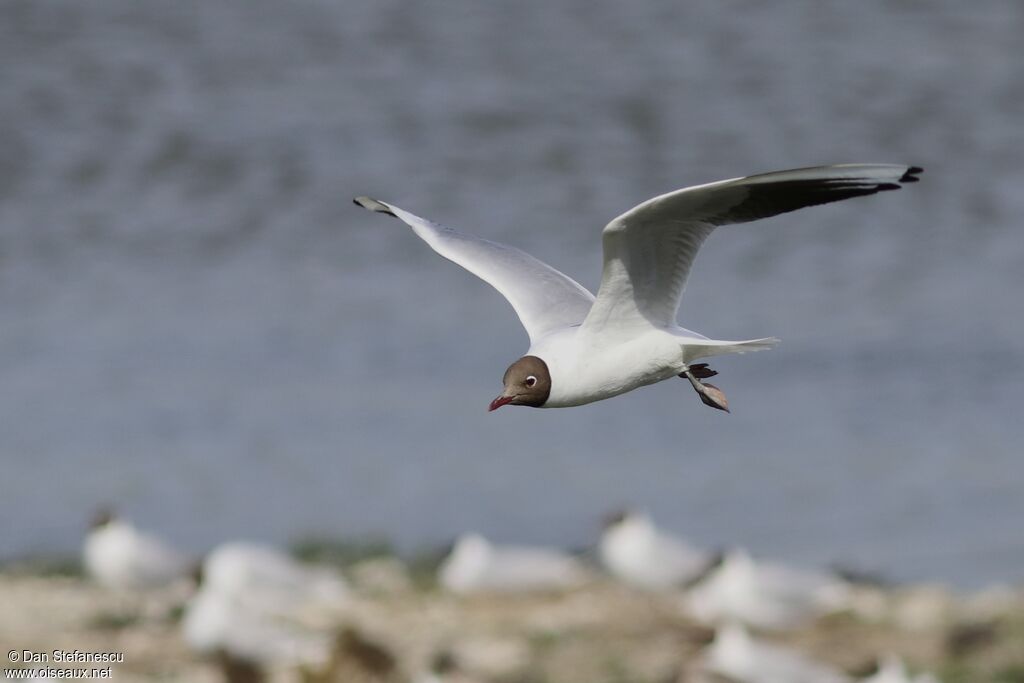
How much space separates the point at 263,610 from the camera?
29.0 ft

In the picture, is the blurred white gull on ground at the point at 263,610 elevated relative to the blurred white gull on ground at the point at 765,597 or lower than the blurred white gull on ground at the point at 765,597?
lower

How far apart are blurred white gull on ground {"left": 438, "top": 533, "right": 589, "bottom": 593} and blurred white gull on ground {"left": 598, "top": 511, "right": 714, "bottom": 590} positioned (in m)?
0.34

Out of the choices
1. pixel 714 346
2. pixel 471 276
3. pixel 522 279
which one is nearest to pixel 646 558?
pixel 522 279

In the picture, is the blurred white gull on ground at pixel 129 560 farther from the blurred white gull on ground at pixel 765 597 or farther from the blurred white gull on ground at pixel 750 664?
the blurred white gull on ground at pixel 750 664

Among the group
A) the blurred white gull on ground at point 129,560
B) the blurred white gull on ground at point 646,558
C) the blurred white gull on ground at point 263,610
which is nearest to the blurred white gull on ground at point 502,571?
the blurred white gull on ground at point 646,558

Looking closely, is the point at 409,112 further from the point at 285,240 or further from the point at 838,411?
the point at 838,411

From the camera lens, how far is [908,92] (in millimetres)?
19734

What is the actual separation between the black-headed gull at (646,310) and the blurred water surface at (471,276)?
5776 millimetres

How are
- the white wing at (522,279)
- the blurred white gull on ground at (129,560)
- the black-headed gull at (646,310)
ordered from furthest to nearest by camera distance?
the blurred white gull on ground at (129,560) < the white wing at (522,279) < the black-headed gull at (646,310)

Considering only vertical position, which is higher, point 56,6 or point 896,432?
point 56,6

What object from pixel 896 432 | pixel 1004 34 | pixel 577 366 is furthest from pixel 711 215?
pixel 1004 34

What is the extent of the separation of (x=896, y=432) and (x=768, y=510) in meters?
1.53

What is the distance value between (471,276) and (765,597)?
6.92m

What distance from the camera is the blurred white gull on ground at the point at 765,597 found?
8914 millimetres
